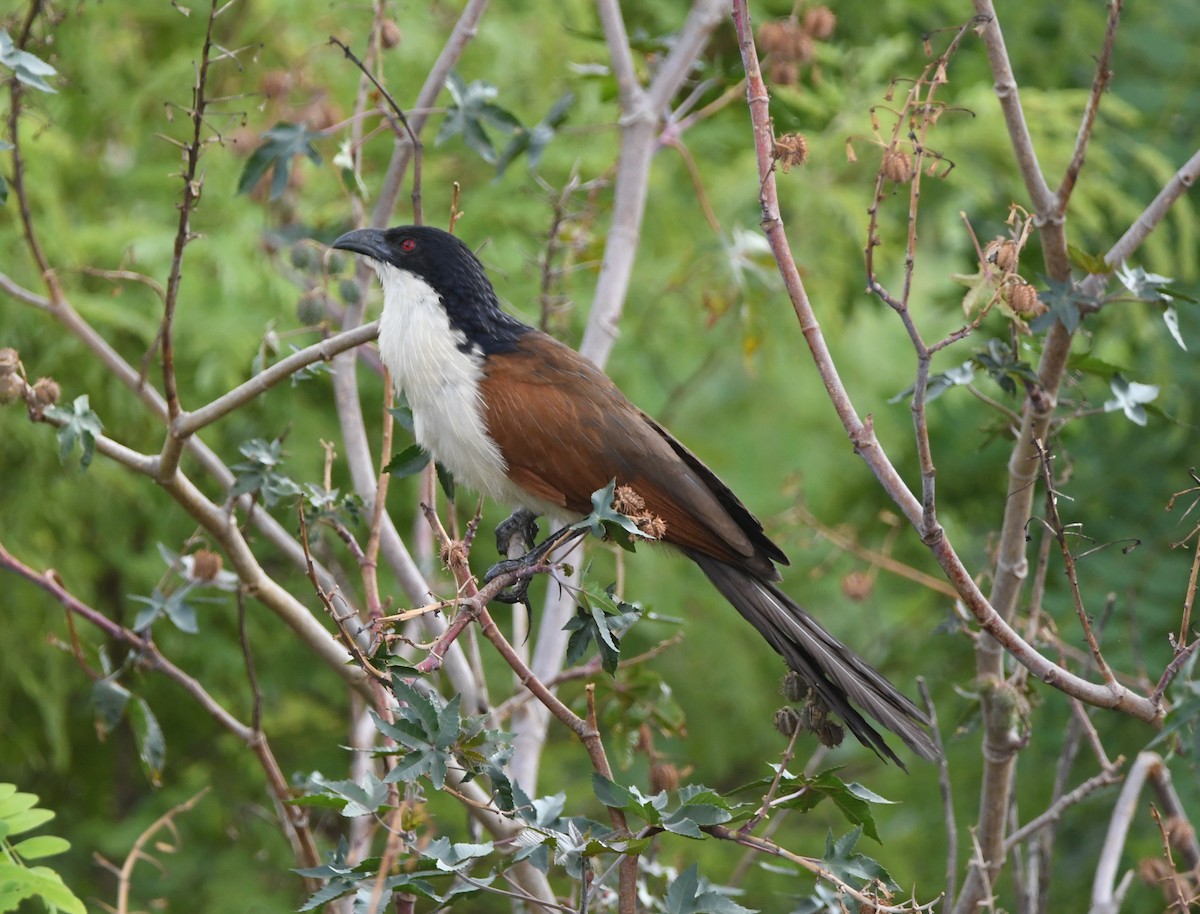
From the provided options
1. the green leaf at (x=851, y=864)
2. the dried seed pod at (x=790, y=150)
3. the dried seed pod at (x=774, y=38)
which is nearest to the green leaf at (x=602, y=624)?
the green leaf at (x=851, y=864)

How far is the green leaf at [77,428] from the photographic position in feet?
8.10

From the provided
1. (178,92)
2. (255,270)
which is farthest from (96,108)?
(255,270)

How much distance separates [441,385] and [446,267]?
0.32 meters

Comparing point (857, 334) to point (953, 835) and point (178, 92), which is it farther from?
point (953, 835)

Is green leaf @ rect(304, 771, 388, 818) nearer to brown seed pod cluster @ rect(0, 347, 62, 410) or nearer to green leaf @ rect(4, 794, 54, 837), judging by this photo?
green leaf @ rect(4, 794, 54, 837)

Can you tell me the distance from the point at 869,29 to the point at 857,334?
2.59 m

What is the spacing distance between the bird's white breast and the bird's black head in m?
0.03

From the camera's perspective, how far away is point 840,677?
2393 millimetres

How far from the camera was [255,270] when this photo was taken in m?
4.53

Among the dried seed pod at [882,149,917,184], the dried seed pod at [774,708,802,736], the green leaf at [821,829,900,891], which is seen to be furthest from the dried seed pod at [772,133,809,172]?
the green leaf at [821,829,900,891]

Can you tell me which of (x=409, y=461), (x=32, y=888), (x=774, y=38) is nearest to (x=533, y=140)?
(x=774, y=38)

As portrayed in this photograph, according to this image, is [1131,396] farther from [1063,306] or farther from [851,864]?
[851,864]

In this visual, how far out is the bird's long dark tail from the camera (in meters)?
2.33

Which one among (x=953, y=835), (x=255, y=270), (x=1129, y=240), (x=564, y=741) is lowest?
(x=564, y=741)
